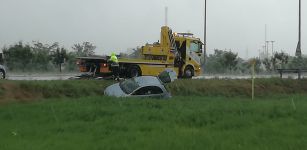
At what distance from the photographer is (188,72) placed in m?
31.7

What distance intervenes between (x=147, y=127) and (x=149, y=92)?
7906mm

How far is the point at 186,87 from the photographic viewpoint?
2686cm

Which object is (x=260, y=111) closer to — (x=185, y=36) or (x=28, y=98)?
(x=28, y=98)

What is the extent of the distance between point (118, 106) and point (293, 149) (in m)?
6.97

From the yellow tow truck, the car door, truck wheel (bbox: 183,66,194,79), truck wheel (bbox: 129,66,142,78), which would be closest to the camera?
the car door

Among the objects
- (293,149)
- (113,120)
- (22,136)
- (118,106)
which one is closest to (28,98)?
(118,106)

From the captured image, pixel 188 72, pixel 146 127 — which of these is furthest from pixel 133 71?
pixel 146 127

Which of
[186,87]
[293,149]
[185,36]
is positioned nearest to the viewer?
[293,149]

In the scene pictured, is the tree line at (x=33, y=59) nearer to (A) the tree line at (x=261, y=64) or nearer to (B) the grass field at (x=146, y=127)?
(A) the tree line at (x=261, y=64)

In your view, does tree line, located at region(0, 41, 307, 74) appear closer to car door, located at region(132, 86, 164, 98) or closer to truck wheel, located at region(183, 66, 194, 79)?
truck wheel, located at region(183, 66, 194, 79)

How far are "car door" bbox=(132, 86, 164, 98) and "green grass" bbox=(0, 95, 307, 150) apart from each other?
3.13 m

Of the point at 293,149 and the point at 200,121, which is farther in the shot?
the point at 200,121

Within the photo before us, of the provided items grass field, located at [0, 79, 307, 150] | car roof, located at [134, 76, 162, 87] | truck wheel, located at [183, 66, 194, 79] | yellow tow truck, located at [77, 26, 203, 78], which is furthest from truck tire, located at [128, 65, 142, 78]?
grass field, located at [0, 79, 307, 150]

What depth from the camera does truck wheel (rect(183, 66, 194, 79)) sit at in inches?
1241
